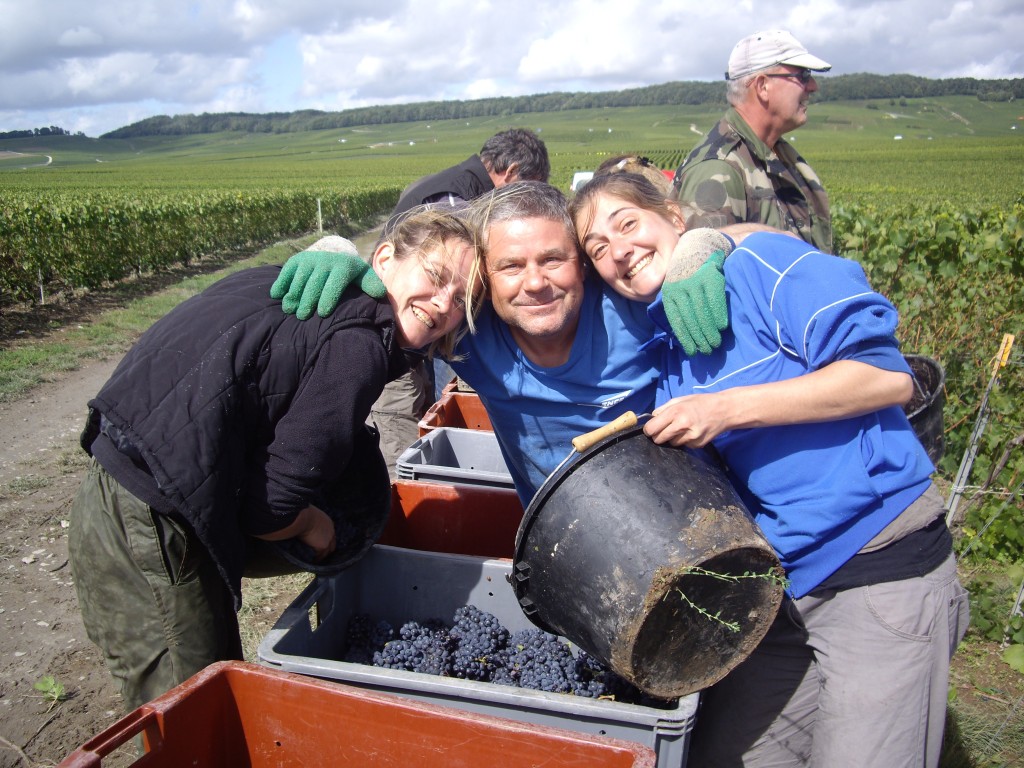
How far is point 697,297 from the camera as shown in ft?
5.38

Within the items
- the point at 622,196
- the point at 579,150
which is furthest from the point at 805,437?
the point at 579,150

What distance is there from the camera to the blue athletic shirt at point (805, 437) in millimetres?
1553

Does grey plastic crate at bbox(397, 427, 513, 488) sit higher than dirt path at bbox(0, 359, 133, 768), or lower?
higher

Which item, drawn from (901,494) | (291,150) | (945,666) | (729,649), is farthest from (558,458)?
(291,150)

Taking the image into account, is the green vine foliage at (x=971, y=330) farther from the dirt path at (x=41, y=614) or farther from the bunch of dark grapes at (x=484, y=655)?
the dirt path at (x=41, y=614)

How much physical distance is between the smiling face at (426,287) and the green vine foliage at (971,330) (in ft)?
9.37

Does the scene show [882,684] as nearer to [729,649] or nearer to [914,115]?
[729,649]

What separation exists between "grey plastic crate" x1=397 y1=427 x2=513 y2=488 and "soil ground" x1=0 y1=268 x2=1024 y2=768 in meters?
1.11

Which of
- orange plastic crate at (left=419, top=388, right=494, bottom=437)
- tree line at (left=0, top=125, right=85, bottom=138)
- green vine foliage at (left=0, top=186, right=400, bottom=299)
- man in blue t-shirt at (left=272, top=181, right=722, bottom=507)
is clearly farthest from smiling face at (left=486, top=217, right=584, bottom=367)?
tree line at (left=0, top=125, right=85, bottom=138)

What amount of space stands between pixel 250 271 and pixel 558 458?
998mm

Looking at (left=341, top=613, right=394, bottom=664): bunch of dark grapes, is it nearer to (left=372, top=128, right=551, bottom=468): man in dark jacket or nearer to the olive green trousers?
the olive green trousers

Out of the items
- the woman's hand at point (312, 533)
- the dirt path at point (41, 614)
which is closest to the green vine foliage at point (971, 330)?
the woman's hand at point (312, 533)

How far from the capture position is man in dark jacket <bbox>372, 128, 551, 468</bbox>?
447cm

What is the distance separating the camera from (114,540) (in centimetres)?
178
